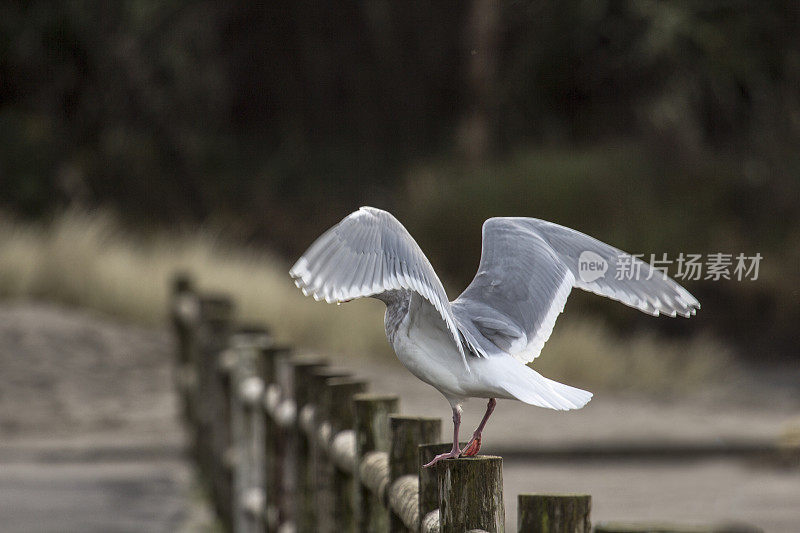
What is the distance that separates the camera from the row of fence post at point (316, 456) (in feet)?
7.06

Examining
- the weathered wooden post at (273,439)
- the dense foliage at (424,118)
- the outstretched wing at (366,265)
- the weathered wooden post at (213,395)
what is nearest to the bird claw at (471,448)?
the outstretched wing at (366,265)

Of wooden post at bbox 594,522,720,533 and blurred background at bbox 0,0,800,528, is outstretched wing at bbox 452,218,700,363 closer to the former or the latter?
wooden post at bbox 594,522,720,533

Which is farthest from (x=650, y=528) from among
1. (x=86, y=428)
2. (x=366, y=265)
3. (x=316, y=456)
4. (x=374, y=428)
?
(x=86, y=428)

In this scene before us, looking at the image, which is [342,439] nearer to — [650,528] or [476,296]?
[476,296]

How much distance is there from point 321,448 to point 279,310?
848 centimetres

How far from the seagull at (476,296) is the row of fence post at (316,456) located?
0.17 metres

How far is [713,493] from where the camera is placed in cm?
784

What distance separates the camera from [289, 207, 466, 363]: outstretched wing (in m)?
1.99

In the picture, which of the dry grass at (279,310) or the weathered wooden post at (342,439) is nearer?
the weathered wooden post at (342,439)

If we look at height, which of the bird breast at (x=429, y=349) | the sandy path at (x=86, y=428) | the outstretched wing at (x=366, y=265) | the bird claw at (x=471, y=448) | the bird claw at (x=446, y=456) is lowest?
the sandy path at (x=86, y=428)

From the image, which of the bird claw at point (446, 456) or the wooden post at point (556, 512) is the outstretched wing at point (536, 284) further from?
the wooden post at point (556, 512)

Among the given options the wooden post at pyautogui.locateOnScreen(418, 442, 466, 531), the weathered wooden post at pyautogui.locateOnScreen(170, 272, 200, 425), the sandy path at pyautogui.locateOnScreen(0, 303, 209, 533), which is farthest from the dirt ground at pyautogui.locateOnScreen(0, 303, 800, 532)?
the wooden post at pyautogui.locateOnScreen(418, 442, 466, 531)

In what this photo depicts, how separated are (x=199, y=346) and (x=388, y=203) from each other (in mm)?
13534

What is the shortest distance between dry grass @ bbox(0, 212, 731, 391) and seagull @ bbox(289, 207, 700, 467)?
28.4 ft
